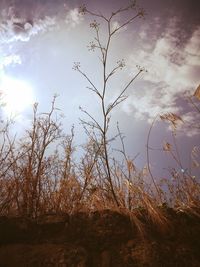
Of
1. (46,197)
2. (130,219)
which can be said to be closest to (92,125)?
(46,197)

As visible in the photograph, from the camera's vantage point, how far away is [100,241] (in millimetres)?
2322

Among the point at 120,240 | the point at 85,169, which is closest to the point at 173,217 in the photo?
the point at 120,240

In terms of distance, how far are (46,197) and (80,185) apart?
498 mm

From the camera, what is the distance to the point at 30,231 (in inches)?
97.9

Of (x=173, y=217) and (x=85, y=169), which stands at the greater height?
(x=85, y=169)

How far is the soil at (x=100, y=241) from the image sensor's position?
6.91 ft

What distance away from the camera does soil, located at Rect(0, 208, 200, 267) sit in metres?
2.11

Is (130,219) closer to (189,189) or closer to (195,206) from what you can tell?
(195,206)

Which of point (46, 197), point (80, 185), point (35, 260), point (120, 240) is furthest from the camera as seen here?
point (80, 185)

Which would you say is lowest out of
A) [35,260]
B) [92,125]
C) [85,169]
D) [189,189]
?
[35,260]

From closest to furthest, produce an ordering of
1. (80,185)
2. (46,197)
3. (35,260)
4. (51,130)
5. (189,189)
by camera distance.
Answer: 1. (35,260)
2. (189,189)
3. (46,197)
4. (80,185)
5. (51,130)

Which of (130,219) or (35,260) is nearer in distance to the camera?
(35,260)

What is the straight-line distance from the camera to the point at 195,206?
8.61 feet

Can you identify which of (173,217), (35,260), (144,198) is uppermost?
(144,198)
